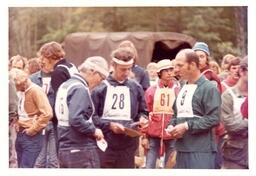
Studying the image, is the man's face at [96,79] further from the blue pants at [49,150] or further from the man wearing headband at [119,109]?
the blue pants at [49,150]

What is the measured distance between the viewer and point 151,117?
263 cm

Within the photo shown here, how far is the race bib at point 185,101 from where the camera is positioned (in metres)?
2.61

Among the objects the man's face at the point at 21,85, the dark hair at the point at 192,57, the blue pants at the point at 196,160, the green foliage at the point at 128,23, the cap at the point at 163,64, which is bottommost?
the blue pants at the point at 196,160

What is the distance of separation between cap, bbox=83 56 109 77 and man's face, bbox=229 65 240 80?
631 millimetres

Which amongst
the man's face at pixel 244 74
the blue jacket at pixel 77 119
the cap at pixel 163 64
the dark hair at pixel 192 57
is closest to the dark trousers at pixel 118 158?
the blue jacket at pixel 77 119

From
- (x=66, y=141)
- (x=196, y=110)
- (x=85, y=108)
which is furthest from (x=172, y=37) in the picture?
(x=66, y=141)

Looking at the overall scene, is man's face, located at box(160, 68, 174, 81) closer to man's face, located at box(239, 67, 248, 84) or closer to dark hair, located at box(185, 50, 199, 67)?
dark hair, located at box(185, 50, 199, 67)

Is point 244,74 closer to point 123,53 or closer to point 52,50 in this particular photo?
point 123,53

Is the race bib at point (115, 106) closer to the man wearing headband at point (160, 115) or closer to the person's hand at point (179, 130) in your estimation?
the man wearing headband at point (160, 115)

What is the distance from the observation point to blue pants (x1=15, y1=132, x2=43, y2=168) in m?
2.64

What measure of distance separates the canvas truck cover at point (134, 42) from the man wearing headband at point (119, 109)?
0.17ft

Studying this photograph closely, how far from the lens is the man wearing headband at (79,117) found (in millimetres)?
2604

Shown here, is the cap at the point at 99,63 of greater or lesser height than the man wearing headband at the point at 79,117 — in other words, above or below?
above
